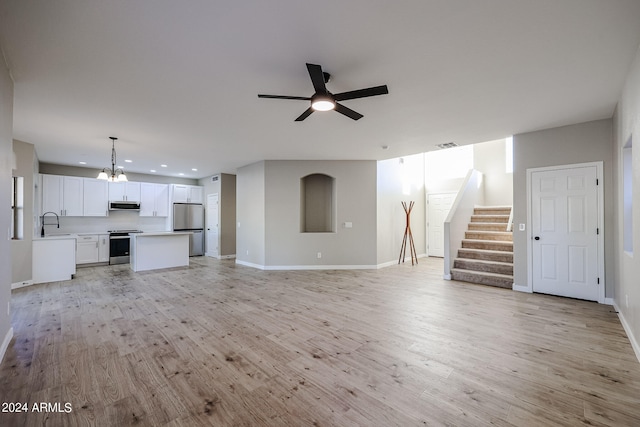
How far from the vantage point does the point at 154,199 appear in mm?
8508

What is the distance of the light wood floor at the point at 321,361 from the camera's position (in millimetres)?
1766

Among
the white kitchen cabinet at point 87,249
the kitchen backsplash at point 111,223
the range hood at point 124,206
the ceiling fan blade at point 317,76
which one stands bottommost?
the white kitchen cabinet at point 87,249

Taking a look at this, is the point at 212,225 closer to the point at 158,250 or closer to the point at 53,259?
the point at 158,250

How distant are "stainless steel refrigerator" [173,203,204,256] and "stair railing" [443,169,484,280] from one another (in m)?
7.47

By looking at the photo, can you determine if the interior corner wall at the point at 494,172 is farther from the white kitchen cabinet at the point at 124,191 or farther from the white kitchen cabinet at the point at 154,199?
the white kitchen cabinet at the point at 124,191

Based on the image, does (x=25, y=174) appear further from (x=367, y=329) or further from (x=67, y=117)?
(x=367, y=329)

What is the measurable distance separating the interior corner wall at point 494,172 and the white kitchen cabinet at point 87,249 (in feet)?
36.4

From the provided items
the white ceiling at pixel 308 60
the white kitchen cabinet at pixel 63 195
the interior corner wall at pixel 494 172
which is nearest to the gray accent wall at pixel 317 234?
the white ceiling at pixel 308 60

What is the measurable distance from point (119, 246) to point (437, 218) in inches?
373

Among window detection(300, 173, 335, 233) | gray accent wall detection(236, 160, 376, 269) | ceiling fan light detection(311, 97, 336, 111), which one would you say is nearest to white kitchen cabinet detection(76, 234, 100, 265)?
gray accent wall detection(236, 160, 376, 269)

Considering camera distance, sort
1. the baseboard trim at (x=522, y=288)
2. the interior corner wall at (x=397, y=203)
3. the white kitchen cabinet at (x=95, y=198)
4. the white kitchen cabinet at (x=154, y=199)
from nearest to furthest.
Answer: the baseboard trim at (x=522, y=288)
the interior corner wall at (x=397, y=203)
the white kitchen cabinet at (x=95, y=198)
the white kitchen cabinet at (x=154, y=199)

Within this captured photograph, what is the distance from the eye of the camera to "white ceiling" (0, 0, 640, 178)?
1895mm

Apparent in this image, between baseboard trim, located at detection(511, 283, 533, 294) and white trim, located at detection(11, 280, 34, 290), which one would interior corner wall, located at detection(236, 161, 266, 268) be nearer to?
white trim, located at detection(11, 280, 34, 290)

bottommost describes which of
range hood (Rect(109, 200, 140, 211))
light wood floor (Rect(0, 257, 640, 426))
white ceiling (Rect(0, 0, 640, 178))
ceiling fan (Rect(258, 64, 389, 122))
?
light wood floor (Rect(0, 257, 640, 426))
